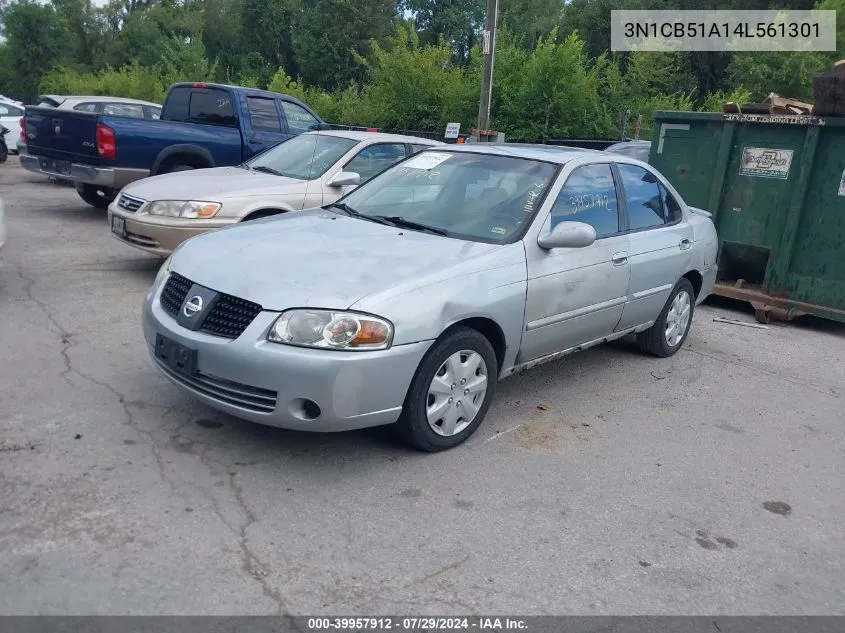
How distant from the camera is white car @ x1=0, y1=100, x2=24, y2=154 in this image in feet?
60.7

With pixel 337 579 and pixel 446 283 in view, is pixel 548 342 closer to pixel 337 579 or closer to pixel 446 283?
pixel 446 283

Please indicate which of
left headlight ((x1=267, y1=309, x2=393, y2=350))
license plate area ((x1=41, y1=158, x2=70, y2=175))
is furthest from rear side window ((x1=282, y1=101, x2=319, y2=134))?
left headlight ((x1=267, y1=309, x2=393, y2=350))

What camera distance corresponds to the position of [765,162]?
26.2 feet

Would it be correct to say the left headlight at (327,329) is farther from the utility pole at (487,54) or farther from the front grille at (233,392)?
the utility pole at (487,54)

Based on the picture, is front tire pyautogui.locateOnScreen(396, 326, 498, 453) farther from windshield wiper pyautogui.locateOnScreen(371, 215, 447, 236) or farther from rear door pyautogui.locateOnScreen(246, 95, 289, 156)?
rear door pyautogui.locateOnScreen(246, 95, 289, 156)

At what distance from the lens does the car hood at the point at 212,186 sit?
722cm

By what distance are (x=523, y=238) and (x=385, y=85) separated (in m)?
14.7

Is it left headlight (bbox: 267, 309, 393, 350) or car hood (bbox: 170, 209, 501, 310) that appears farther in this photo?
car hood (bbox: 170, 209, 501, 310)

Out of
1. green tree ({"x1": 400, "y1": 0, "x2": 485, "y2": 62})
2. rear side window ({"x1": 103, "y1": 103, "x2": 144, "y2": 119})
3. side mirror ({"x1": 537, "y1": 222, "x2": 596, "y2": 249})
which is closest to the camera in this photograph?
side mirror ({"x1": 537, "y1": 222, "x2": 596, "y2": 249})

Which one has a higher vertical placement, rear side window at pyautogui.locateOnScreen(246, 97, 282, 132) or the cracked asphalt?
rear side window at pyautogui.locateOnScreen(246, 97, 282, 132)

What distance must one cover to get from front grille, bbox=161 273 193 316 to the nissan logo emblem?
0.09 m

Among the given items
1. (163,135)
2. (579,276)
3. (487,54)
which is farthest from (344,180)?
(487,54)

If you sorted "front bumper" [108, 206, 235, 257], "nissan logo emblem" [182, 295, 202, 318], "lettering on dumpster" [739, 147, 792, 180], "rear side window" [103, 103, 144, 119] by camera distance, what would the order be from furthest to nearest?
"rear side window" [103, 103, 144, 119]
"lettering on dumpster" [739, 147, 792, 180]
"front bumper" [108, 206, 235, 257]
"nissan logo emblem" [182, 295, 202, 318]

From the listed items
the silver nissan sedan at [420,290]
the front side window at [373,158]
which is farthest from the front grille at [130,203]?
the silver nissan sedan at [420,290]
